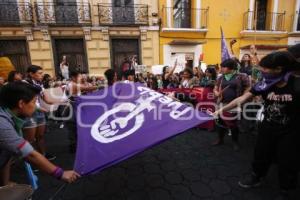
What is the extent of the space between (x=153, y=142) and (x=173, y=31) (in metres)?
10.8

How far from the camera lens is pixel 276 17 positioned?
42.4 feet

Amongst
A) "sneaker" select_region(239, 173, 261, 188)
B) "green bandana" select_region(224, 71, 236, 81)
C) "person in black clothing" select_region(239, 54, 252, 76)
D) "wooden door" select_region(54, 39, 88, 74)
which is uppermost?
"wooden door" select_region(54, 39, 88, 74)

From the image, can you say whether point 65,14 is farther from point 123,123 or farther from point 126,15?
point 123,123

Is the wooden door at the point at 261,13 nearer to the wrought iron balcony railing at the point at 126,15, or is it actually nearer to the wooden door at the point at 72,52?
the wrought iron balcony railing at the point at 126,15

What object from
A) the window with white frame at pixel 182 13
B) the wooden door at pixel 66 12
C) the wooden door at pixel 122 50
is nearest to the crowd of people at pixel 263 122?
the wooden door at pixel 122 50

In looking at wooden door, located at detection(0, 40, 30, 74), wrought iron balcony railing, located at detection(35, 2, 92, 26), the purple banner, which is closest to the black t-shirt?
the purple banner

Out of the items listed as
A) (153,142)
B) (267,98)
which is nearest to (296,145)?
(267,98)

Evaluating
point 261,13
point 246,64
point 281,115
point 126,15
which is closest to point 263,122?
point 281,115

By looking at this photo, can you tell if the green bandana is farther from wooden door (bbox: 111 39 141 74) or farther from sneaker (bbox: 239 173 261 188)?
wooden door (bbox: 111 39 141 74)

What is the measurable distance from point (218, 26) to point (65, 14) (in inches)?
350

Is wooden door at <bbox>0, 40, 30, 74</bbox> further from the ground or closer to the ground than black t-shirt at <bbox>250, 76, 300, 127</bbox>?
further from the ground

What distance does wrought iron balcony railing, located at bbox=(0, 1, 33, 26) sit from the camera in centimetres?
973

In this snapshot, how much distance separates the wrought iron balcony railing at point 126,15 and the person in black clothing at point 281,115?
9990 mm

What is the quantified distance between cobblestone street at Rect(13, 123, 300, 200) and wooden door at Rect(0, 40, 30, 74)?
8.67 metres
